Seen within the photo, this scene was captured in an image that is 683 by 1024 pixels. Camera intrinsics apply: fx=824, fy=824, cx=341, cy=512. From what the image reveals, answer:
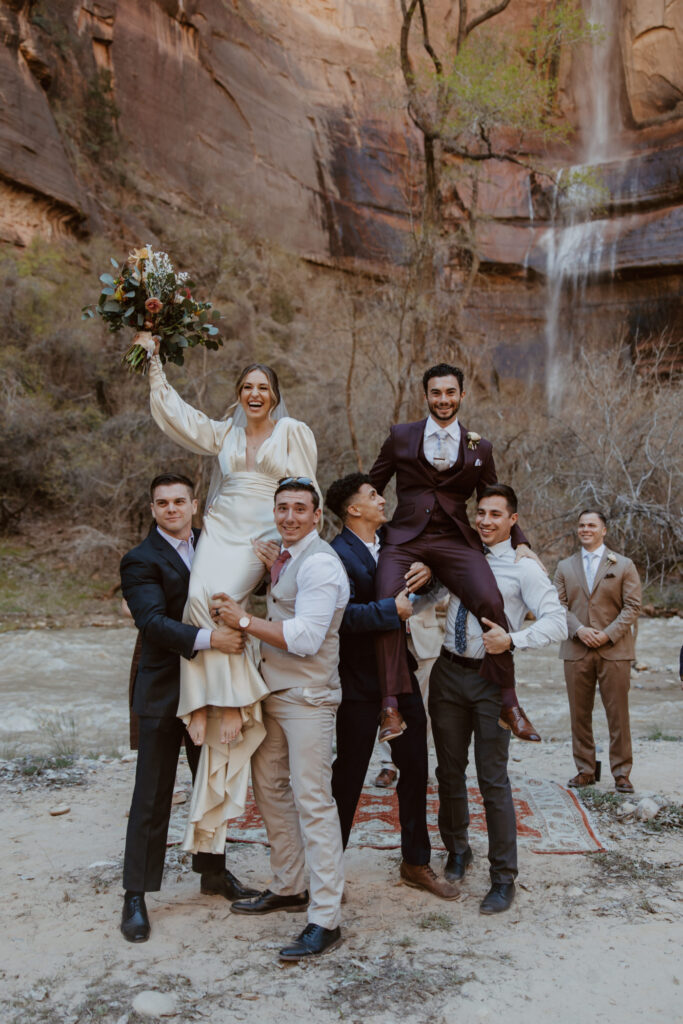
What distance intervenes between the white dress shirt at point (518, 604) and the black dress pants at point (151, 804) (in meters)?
1.52

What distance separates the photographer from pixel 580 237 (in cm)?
3195

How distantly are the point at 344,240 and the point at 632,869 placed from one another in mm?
29070

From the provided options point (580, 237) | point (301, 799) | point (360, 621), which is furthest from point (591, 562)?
point (580, 237)

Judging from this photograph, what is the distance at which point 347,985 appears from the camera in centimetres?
339

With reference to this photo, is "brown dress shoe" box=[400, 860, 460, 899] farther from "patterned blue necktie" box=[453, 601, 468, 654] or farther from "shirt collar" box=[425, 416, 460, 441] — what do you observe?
"shirt collar" box=[425, 416, 460, 441]

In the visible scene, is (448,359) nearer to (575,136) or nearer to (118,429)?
(118,429)

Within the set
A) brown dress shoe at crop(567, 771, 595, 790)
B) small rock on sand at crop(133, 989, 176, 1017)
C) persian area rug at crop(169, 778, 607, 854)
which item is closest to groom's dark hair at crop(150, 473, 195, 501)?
small rock on sand at crop(133, 989, 176, 1017)

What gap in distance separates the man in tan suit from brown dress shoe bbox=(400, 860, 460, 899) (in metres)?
2.26

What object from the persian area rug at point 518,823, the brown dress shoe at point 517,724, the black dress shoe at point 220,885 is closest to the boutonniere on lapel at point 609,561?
the persian area rug at point 518,823

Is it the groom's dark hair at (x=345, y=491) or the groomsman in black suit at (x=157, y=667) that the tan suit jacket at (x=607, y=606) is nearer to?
the groom's dark hair at (x=345, y=491)

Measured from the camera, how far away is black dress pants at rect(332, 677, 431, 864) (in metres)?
4.09

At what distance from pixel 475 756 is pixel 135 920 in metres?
1.80

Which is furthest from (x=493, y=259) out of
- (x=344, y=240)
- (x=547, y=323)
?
(x=344, y=240)

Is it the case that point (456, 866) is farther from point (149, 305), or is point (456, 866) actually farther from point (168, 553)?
point (149, 305)
